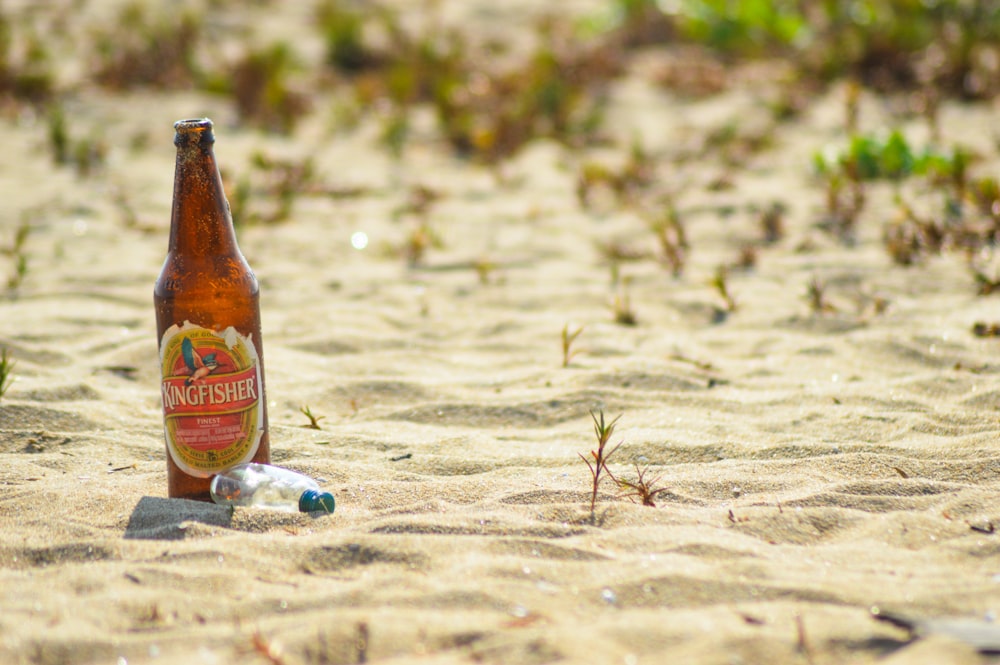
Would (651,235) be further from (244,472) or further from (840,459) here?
(244,472)

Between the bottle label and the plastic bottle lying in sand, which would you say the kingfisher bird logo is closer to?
the bottle label

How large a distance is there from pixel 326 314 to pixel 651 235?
192 centimetres

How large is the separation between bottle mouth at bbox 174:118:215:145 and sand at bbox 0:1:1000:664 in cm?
90

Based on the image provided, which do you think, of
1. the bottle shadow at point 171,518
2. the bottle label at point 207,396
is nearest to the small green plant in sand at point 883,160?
the bottle label at point 207,396

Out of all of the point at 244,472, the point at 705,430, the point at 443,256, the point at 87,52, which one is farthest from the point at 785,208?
the point at 87,52

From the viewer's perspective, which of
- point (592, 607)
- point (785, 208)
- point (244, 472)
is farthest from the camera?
point (785, 208)

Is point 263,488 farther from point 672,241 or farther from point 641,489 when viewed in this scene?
point 672,241

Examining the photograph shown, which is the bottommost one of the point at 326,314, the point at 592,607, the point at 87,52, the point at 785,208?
the point at 592,607

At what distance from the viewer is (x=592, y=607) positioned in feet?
6.59

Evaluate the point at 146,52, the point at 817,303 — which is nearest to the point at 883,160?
the point at 817,303

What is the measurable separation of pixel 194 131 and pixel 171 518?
947 mm

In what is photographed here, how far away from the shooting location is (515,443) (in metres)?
3.05

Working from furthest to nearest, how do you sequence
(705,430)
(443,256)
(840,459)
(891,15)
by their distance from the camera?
1. (891,15)
2. (443,256)
3. (705,430)
4. (840,459)

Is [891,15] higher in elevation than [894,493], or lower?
higher
